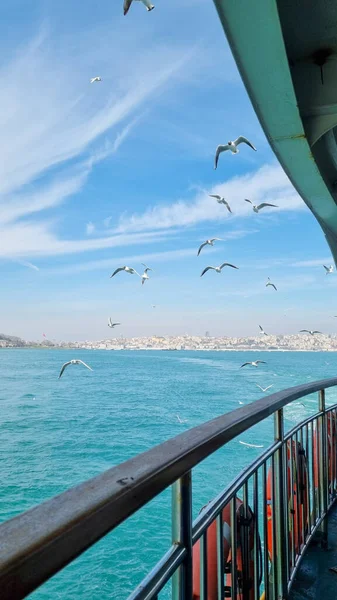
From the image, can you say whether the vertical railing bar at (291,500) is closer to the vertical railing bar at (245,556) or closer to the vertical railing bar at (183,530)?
the vertical railing bar at (245,556)

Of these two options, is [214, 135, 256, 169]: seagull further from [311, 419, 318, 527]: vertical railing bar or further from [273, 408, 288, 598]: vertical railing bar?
[273, 408, 288, 598]: vertical railing bar

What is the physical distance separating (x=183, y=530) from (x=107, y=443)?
25560mm

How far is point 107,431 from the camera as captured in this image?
28.2 m

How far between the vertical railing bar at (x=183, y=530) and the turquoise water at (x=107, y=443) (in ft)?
0.69

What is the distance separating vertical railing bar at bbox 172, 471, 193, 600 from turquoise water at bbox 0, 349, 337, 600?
0.21 metres

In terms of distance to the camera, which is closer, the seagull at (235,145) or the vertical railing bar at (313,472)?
the vertical railing bar at (313,472)

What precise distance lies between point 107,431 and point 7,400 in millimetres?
17663

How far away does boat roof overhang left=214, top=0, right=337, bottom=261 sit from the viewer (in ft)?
5.84

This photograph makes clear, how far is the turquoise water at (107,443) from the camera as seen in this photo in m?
10.4

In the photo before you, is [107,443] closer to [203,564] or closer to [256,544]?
[256,544]

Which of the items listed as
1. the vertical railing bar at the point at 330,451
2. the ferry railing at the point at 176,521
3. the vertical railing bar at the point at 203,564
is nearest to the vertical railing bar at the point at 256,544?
the ferry railing at the point at 176,521

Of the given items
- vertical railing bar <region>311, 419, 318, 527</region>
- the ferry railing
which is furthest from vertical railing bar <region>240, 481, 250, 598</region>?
vertical railing bar <region>311, 419, 318, 527</region>

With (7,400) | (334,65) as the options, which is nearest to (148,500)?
(334,65)

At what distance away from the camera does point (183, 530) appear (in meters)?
0.84
